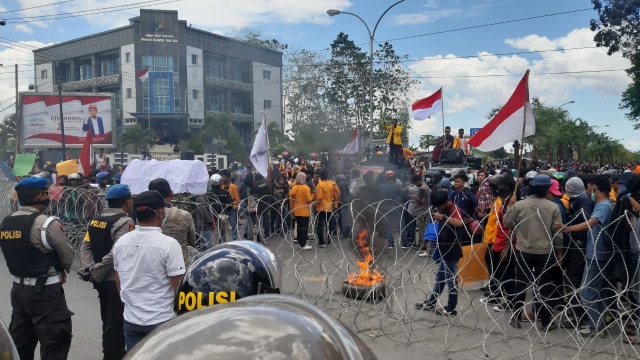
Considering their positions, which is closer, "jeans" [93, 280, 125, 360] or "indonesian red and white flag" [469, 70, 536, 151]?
"jeans" [93, 280, 125, 360]

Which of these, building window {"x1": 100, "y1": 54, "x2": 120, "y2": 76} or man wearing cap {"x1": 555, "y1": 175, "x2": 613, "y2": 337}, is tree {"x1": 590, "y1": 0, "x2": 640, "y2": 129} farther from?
building window {"x1": 100, "y1": 54, "x2": 120, "y2": 76}

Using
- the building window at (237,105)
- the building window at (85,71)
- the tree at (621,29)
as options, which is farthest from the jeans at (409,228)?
the building window at (85,71)

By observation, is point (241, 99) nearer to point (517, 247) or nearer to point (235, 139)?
point (235, 139)

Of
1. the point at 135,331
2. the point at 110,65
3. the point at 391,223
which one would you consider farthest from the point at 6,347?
the point at 110,65

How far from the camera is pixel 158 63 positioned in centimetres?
5081

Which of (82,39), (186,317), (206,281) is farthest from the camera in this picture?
(82,39)

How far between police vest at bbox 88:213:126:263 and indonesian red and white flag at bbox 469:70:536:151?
17.0 ft

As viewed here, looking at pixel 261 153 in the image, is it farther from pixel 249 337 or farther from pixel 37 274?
pixel 249 337

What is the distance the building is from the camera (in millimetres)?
50219

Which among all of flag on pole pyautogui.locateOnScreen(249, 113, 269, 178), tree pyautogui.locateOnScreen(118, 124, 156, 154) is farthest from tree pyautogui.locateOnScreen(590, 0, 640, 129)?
tree pyautogui.locateOnScreen(118, 124, 156, 154)

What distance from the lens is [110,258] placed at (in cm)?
451

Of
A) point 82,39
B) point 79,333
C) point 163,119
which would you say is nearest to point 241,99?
point 163,119

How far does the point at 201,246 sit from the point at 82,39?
55.9m

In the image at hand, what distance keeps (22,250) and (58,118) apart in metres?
32.9
